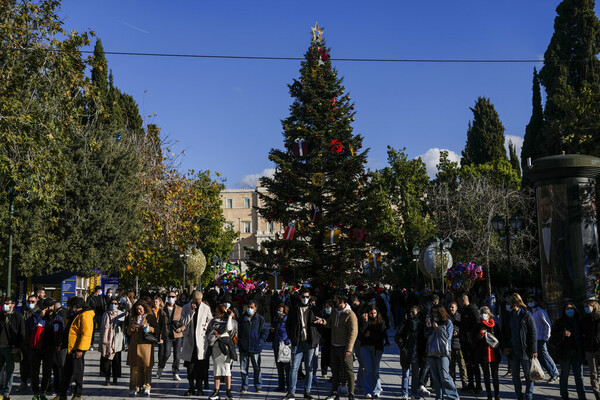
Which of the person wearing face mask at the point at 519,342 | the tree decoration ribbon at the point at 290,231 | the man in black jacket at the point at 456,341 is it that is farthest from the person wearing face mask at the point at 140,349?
the tree decoration ribbon at the point at 290,231

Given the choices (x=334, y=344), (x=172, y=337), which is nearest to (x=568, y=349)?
Result: (x=334, y=344)

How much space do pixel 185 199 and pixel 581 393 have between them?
934 inches

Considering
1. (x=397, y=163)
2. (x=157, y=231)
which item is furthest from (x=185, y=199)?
(x=397, y=163)

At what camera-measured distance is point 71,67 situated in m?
15.3

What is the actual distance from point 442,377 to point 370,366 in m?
1.45

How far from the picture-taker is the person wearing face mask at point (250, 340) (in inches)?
500

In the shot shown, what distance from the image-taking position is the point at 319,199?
108 feet

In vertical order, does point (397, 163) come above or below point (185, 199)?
above

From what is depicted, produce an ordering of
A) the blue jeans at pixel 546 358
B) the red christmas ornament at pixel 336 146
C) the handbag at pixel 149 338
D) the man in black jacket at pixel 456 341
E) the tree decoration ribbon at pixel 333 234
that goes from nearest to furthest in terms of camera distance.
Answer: the handbag at pixel 149 338 → the man in black jacket at pixel 456 341 → the blue jeans at pixel 546 358 → the tree decoration ribbon at pixel 333 234 → the red christmas ornament at pixel 336 146

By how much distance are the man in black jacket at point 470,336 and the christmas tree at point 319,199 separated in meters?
19.6

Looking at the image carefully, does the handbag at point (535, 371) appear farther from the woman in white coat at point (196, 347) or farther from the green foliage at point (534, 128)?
the green foliage at point (534, 128)

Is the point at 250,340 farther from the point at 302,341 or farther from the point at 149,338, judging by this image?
the point at 149,338

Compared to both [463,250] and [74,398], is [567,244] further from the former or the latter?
[463,250]

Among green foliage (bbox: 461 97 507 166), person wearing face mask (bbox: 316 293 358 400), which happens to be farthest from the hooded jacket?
green foliage (bbox: 461 97 507 166)
